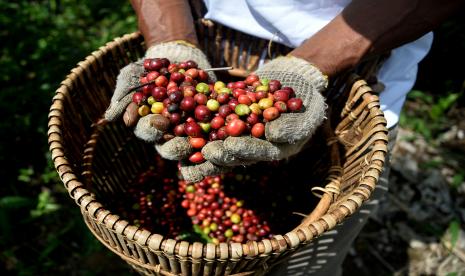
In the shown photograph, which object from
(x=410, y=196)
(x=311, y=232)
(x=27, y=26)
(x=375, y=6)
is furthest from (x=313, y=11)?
(x=27, y=26)

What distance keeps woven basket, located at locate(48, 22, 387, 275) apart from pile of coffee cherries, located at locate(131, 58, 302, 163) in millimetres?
340

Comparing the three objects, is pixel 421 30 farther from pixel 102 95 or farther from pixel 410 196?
pixel 410 196

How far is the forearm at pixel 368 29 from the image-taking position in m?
1.68

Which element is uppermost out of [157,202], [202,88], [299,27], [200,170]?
[299,27]

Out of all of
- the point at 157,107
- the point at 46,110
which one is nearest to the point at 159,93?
the point at 157,107

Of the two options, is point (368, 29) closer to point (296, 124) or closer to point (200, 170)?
point (296, 124)

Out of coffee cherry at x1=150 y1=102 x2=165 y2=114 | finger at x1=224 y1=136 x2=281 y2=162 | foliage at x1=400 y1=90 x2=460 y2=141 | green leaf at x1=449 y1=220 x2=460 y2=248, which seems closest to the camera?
finger at x1=224 y1=136 x2=281 y2=162

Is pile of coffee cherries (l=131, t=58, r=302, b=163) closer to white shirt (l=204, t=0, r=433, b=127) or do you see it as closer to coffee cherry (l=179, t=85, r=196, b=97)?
coffee cherry (l=179, t=85, r=196, b=97)

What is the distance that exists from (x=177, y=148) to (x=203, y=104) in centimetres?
24

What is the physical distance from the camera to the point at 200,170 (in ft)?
5.23

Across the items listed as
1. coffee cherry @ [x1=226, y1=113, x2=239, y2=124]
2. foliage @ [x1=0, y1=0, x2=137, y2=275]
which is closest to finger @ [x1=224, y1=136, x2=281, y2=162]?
coffee cherry @ [x1=226, y1=113, x2=239, y2=124]

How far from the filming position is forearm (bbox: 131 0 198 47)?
80.0 inches

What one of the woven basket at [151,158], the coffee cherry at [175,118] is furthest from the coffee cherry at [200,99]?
the woven basket at [151,158]

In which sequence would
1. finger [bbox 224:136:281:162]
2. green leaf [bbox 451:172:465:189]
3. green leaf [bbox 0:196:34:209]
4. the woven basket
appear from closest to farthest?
the woven basket → finger [bbox 224:136:281:162] → green leaf [bbox 0:196:34:209] → green leaf [bbox 451:172:465:189]
